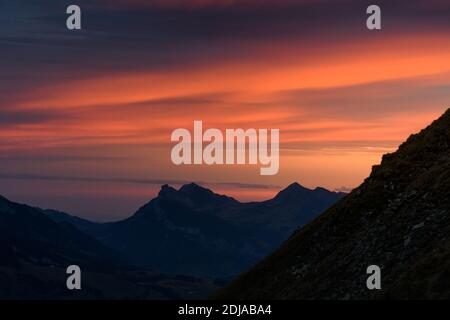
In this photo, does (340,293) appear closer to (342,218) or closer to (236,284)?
(342,218)

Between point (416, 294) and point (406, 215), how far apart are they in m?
20.9

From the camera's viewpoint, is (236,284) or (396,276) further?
(236,284)

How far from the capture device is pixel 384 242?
62.7 m

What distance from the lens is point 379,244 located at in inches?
2483

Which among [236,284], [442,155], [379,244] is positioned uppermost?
[442,155]

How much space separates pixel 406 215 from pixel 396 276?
14626 mm

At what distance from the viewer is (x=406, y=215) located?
213ft

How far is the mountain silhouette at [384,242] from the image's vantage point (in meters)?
49.7

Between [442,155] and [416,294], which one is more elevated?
[442,155]

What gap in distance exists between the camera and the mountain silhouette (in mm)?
49719
